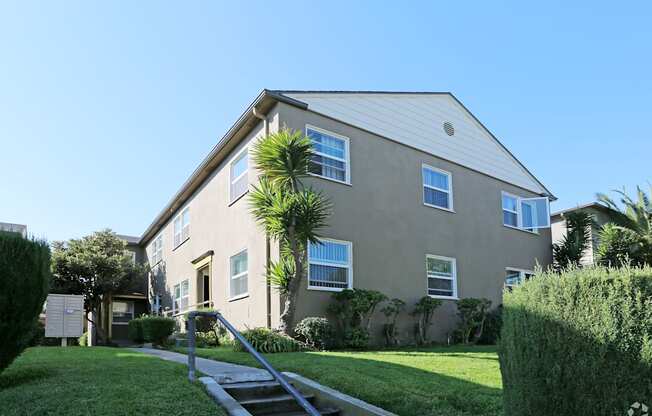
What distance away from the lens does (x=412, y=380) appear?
726 centimetres

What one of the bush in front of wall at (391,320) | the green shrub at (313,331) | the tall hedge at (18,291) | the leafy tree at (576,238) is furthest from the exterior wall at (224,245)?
the leafy tree at (576,238)

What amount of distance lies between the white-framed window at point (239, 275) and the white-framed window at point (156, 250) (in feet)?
36.1

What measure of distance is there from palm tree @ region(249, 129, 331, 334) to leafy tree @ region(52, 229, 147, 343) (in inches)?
535

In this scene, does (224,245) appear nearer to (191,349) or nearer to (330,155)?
(330,155)

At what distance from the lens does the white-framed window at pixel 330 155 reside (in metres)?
14.4

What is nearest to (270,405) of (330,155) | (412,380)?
(412,380)

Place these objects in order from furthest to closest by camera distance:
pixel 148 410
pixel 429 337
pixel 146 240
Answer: pixel 146 240 → pixel 429 337 → pixel 148 410

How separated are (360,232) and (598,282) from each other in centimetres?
1050

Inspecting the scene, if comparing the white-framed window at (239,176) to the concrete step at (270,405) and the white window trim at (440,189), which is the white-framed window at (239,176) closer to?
the white window trim at (440,189)

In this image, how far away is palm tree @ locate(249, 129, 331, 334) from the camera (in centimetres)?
1199

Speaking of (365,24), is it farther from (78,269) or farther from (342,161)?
(78,269)

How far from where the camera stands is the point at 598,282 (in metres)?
4.37

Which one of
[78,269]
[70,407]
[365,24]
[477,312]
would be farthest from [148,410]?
[78,269]

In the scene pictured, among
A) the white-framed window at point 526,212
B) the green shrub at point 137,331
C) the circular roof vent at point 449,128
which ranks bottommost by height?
the green shrub at point 137,331
